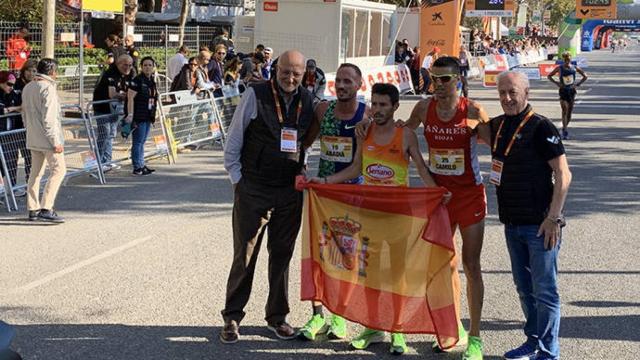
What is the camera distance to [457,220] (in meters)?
5.63

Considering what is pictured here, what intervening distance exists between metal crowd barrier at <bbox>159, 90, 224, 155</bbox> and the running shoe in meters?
9.68

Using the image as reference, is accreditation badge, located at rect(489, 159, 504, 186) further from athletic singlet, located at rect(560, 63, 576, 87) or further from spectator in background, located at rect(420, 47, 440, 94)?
spectator in background, located at rect(420, 47, 440, 94)

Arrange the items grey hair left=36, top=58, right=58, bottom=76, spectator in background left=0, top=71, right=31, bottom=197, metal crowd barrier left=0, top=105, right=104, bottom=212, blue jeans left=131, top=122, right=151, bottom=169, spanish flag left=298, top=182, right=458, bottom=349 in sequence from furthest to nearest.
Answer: blue jeans left=131, top=122, right=151, bottom=169 → spectator in background left=0, top=71, right=31, bottom=197 → metal crowd barrier left=0, top=105, right=104, bottom=212 → grey hair left=36, top=58, right=58, bottom=76 → spanish flag left=298, top=182, right=458, bottom=349

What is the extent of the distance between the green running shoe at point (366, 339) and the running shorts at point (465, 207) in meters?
0.93

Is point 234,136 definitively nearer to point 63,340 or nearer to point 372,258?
point 372,258

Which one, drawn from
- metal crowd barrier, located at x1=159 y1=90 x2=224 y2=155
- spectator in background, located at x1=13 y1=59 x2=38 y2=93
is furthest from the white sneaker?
metal crowd barrier, located at x1=159 y1=90 x2=224 y2=155

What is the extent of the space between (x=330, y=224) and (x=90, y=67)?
2332cm

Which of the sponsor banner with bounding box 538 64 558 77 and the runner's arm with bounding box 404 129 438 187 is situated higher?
the sponsor banner with bounding box 538 64 558 77

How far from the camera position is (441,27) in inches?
1278

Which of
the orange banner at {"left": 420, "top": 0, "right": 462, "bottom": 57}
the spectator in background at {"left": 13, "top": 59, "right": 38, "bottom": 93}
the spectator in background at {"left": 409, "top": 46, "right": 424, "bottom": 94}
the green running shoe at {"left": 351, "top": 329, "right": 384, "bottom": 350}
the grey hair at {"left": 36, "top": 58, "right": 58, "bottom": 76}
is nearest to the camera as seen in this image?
the green running shoe at {"left": 351, "top": 329, "right": 384, "bottom": 350}

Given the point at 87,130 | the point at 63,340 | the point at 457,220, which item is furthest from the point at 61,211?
the point at 457,220

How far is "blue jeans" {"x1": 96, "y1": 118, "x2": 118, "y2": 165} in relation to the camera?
1287 cm

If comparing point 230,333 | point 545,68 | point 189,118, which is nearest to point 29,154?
point 189,118

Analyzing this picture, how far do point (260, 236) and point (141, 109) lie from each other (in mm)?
7566
